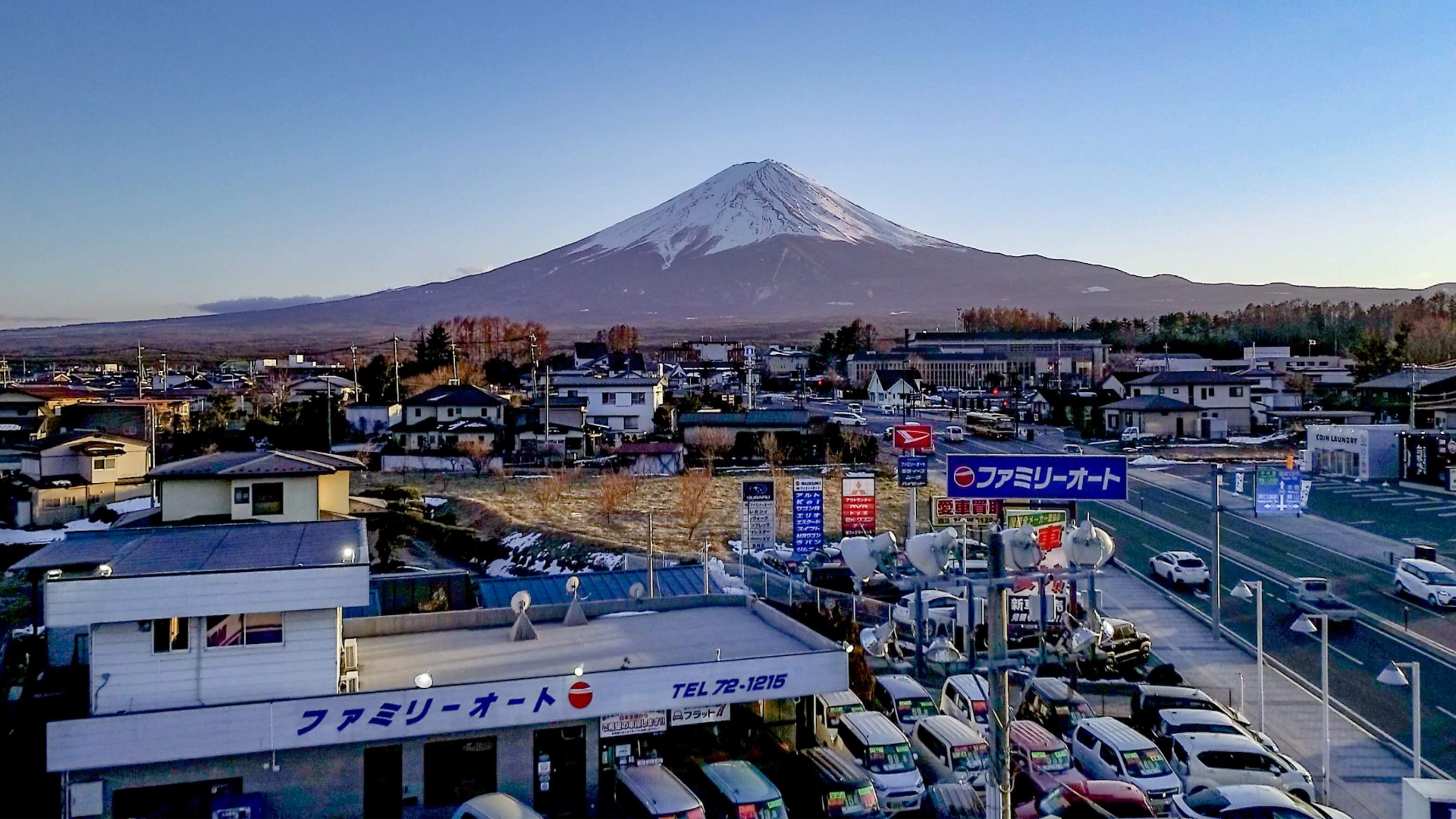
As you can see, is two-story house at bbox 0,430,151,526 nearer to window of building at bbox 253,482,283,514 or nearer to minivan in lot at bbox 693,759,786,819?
window of building at bbox 253,482,283,514

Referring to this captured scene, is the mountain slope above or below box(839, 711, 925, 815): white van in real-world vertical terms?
above

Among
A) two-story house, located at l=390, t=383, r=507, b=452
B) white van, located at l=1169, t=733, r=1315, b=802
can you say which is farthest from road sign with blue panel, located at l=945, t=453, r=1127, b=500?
two-story house, located at l=390, t=383, r=507, b=452

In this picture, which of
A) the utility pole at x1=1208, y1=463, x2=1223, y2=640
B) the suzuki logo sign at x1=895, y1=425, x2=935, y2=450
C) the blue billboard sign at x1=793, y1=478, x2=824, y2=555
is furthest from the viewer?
the suzuki logo sign at x1=895, y1=425, x2=935, y2=450

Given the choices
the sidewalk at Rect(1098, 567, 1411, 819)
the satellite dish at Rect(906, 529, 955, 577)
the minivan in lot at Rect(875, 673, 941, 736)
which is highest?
the satellite dish at Rect(906, 529, 955, 577)

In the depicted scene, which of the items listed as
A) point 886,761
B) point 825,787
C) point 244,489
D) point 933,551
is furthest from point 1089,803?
point 244,489

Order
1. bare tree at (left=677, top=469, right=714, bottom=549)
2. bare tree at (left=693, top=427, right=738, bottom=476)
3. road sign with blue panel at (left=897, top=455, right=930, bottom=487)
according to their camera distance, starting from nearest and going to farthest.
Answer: road sign with blue panel at (left=897, top=455, right=930, bottom=487), bare tree at (left=677, top=469, right=714, bottom=549), bare tree at (left=693, top=427, right=738, bottom=476)

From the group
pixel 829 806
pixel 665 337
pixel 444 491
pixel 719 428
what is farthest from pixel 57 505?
pixel 665 337

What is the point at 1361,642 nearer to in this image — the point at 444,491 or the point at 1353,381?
the point at 444,491
